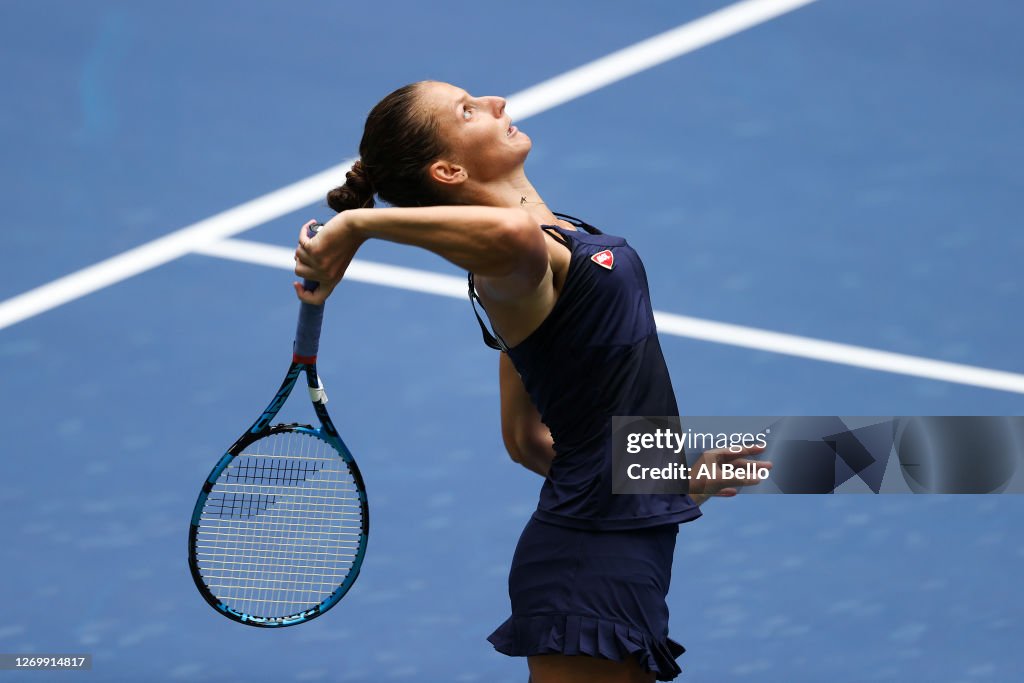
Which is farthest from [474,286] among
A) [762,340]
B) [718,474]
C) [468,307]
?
[762,340]

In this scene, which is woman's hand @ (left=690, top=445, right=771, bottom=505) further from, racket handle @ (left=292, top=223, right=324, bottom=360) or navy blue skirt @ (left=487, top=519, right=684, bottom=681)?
racket handle @ (left=292, top=223, right=324, bottom=360)

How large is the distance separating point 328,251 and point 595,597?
0.83m

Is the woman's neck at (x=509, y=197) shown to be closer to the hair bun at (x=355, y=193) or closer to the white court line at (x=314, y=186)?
the hair bun at (x=355, y=193)

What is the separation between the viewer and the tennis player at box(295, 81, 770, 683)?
8.91ft

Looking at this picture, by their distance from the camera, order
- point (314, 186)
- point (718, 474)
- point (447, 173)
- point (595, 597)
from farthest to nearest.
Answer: point (314, 186) < point (718, 474) < point (447, 173) < point (595, 597)

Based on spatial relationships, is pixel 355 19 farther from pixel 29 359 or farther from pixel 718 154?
pixel 29 359

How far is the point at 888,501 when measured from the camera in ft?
18.4

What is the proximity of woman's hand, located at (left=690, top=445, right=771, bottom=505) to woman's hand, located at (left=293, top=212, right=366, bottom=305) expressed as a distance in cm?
89

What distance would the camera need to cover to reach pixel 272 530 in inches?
143

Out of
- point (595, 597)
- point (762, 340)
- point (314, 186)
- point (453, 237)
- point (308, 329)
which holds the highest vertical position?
point (314, 186)

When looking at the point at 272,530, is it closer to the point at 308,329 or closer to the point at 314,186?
the point at 308,329

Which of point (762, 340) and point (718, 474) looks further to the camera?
point (762, 340)

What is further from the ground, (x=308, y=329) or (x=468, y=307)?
(x=468, y=307)

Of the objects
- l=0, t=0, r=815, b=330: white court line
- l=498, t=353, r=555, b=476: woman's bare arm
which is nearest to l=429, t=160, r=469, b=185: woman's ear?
l=498, t=353, r=555, b=476: woman's bare arm
